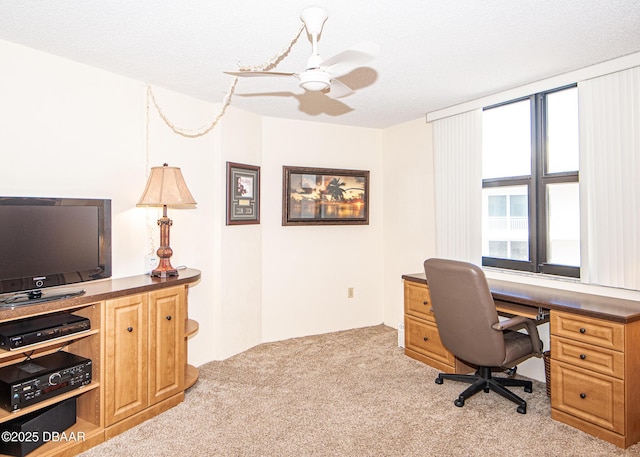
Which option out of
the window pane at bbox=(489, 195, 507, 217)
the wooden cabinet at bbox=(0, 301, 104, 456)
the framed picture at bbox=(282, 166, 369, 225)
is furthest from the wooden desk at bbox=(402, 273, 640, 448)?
the wooden cabinet at bbox=(0, 301, 104, 456)

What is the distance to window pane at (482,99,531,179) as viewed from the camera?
353 centimetres

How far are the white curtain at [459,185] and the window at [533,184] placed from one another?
122mm

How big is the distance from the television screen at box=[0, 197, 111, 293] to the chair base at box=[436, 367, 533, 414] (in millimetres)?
2585

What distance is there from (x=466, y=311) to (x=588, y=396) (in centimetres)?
84

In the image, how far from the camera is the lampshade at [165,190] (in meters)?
2.95

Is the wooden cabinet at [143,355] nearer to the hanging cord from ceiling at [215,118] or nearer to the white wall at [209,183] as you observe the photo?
the white wall at [209,183]

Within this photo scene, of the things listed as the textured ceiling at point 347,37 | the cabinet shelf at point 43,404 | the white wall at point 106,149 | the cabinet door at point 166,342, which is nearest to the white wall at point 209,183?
the white wall at point 106,149

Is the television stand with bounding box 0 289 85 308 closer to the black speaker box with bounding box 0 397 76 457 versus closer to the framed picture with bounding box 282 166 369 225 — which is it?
the black speaker box with bounding box 0 397 76 457

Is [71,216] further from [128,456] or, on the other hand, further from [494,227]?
[494,227]

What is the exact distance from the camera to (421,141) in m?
4.50

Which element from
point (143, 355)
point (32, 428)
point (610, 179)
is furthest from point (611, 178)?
point (32, 428)

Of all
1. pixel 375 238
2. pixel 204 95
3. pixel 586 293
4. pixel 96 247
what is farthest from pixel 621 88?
pixel 96 247

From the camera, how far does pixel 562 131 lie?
10.7 feet

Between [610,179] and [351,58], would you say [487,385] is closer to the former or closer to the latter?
[610,179]
